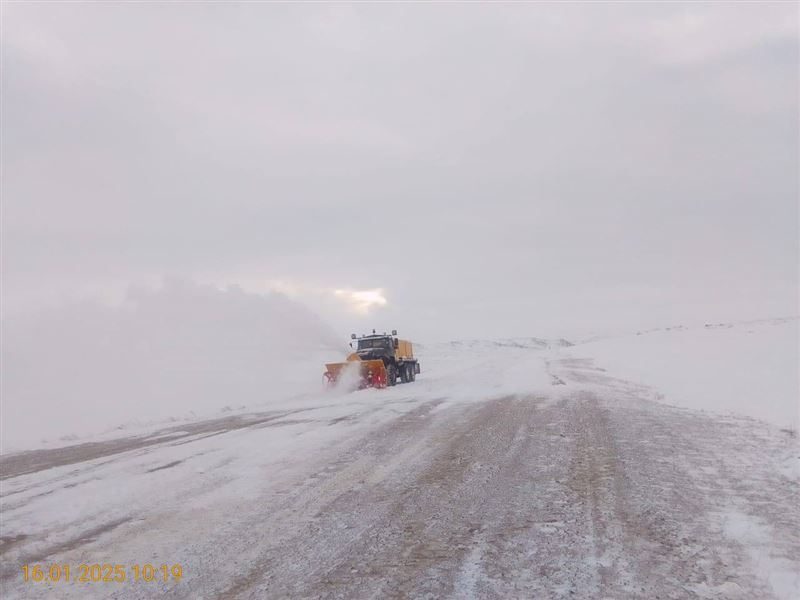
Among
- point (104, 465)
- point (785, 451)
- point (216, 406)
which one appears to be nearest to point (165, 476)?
point (104, 465)

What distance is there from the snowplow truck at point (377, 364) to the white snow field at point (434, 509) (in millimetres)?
12021

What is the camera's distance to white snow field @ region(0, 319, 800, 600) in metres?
4.49

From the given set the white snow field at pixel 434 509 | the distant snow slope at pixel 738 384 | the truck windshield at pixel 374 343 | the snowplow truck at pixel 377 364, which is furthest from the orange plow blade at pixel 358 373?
the white snow field at pixel 434 509

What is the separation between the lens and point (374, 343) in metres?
28.2

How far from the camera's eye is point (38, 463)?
11.4 meters

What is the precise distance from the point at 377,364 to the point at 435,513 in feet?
63.3

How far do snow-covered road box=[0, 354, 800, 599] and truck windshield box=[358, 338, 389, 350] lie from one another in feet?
53.8

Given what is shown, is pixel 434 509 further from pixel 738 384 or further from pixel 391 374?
pixel 391 374

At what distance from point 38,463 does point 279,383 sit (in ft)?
58.5

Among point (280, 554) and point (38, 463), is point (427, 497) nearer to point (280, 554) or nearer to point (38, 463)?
point (280, 554)

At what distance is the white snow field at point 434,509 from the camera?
449 cm

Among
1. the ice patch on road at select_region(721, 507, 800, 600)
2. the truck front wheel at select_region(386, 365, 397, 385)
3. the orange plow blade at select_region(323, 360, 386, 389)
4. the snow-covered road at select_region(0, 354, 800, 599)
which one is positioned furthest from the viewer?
the truck front wheel at select_region(386, 365, 397, 385)

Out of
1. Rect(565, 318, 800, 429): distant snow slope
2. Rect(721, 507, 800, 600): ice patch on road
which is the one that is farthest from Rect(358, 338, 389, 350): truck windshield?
Rect(721, 507, 800, 600): ice patch on road

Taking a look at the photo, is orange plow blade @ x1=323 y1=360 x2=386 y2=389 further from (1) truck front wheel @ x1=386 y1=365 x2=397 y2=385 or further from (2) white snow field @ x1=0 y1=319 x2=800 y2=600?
(2) white snow field @ x1=0 y1=319 x2=800 y2=600
